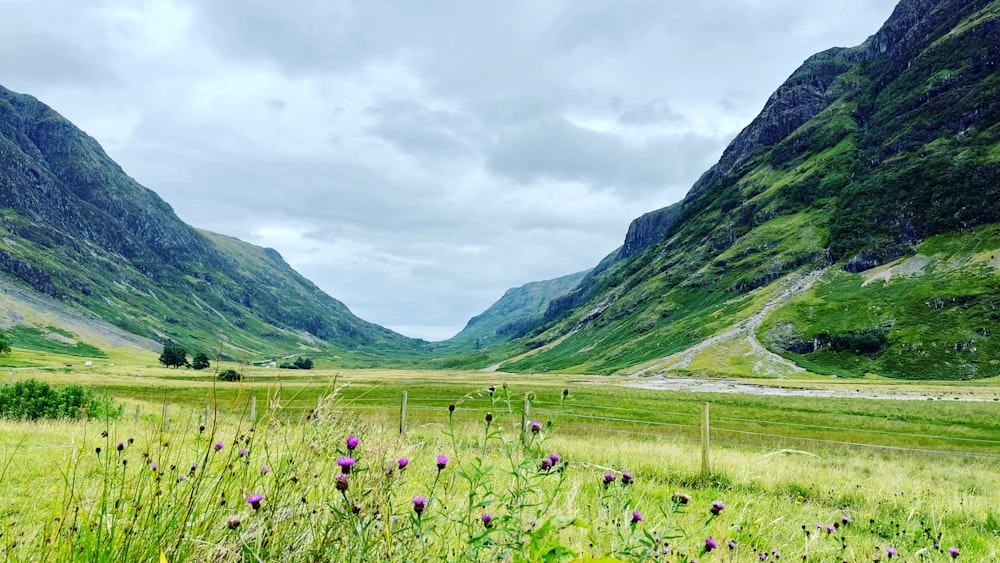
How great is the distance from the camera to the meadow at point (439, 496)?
2.59 m

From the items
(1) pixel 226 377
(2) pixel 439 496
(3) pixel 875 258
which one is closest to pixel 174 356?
(1) pixel 226 377

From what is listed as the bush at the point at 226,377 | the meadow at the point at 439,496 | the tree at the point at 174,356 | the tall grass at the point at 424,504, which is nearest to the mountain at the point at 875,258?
the bush at the point at 226,377

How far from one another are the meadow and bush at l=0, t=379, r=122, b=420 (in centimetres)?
895

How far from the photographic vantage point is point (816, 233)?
15925 cm

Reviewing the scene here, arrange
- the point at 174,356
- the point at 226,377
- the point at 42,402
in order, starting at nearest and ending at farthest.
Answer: the point at 42,402, the point at 226,377, the point at 174,356

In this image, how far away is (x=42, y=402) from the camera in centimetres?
2300

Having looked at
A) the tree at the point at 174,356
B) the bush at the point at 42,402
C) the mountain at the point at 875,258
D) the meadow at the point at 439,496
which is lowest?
the tree at the point at 174,356

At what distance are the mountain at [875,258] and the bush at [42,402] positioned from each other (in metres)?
113

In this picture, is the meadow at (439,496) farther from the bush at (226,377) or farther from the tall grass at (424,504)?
the bush at (226,377)

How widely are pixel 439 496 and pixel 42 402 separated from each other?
27.1 metres

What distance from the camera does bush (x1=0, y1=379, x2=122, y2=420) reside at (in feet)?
72.1

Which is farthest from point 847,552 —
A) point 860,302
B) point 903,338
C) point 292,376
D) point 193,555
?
point 860,302

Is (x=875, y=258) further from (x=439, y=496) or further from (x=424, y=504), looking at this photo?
(x=424, y=504)

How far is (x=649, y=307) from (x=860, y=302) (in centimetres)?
7389
